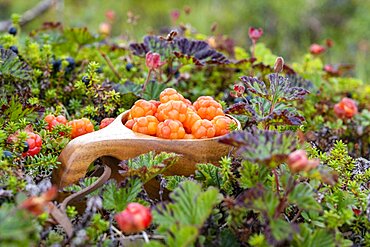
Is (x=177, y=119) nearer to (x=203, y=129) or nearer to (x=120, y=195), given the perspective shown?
(x=203, y=129)

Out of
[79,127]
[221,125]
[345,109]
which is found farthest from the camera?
[345,109]

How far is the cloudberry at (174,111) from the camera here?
1.28 meters

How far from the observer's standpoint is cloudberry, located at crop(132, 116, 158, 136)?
1.28 metres

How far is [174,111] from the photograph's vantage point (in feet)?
4.21

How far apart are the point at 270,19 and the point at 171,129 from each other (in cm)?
422

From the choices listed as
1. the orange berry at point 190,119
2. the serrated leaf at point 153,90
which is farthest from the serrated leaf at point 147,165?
the serrated leaf at point 153,90

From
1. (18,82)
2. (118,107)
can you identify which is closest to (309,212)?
(118,107)

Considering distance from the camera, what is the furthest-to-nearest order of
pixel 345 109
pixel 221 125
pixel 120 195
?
pixel 345 109
pixel 221 125
pixel 120 195

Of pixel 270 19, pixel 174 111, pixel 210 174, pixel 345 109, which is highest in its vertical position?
pixel 174 111

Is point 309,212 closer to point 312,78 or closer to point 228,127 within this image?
point 228,127

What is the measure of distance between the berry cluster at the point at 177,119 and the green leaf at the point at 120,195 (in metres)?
0.20

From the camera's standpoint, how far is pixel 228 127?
51.1 inches

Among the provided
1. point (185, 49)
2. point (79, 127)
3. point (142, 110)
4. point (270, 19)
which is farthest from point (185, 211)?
point (270, 19)

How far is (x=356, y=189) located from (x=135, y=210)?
0.56m
